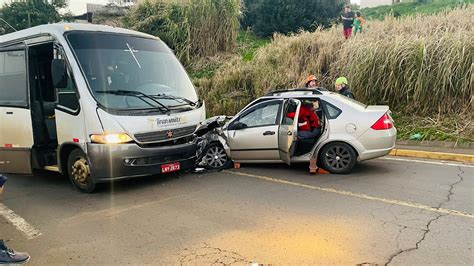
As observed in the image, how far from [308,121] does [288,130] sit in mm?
568

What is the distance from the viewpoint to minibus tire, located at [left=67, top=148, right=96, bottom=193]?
6.04m

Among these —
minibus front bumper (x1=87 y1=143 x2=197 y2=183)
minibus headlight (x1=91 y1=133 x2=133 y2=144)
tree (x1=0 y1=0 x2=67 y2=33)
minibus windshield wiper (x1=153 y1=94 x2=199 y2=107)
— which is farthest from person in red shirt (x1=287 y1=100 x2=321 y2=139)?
tree (x1=0 y1=0 x2=67 y2=33)

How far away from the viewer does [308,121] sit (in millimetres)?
7156

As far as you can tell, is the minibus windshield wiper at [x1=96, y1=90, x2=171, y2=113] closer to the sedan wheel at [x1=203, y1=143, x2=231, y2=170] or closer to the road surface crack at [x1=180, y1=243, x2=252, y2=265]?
the sedan wheel at [x1=203, y1=143, x2=231, y2=170]

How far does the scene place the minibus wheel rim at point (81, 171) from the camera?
238 inches

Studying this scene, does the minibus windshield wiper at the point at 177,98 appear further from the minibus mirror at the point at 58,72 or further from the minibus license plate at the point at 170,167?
the minibus mirror at the point at 58,72

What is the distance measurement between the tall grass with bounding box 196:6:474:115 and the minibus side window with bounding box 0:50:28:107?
24.7 ft

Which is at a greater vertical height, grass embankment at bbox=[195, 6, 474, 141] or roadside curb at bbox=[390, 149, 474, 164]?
grass embankment at bbox=[195, 6, 474, 141]

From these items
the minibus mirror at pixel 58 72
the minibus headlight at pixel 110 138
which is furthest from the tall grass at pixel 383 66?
the minibus mirror at pixel 58 72

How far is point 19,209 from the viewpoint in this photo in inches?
224

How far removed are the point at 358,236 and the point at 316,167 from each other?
2776 mm

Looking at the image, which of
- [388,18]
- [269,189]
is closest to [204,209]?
[269,189]

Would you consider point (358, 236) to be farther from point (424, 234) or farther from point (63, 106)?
point (63, 106)

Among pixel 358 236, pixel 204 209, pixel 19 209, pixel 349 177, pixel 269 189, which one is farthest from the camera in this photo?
pixel 349 177
